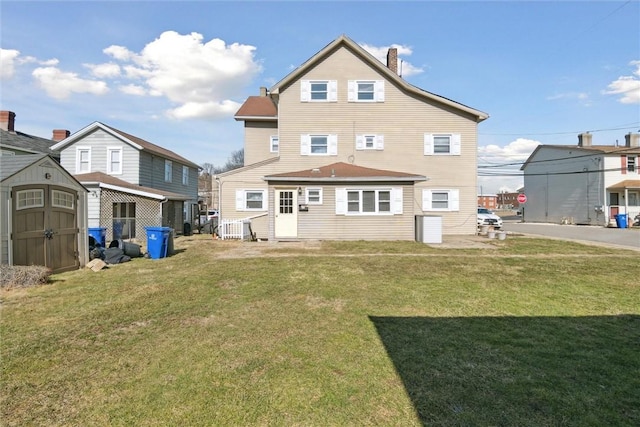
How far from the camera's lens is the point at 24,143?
21906 millimetres

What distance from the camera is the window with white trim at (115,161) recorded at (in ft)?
66.1

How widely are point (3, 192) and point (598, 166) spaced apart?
122ft

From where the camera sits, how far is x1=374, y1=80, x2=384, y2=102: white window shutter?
19.0 metres

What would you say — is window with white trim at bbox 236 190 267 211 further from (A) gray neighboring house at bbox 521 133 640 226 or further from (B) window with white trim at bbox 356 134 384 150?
(A) gray neighboring house at bbox 521 133 640 226

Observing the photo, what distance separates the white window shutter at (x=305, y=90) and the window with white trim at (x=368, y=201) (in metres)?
6.33

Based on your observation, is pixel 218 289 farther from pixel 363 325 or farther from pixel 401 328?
pixel 401 328

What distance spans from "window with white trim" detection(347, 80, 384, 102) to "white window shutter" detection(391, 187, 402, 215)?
242 inches

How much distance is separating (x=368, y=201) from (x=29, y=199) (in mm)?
12068

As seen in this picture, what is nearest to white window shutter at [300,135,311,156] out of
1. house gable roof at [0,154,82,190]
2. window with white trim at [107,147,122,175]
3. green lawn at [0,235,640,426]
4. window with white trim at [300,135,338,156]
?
window with white trim at [300,135,338,156]

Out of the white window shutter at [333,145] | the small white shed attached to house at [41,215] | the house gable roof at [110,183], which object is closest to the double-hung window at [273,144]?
the white window shutter at [333,145]

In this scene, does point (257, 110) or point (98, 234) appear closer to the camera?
point (98, 234)

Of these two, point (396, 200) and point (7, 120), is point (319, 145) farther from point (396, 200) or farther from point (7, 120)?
point (7, 120)

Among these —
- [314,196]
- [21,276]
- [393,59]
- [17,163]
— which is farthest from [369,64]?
[21,276]

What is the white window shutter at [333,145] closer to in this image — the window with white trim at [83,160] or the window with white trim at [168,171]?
the window with white trim at [168,171]
